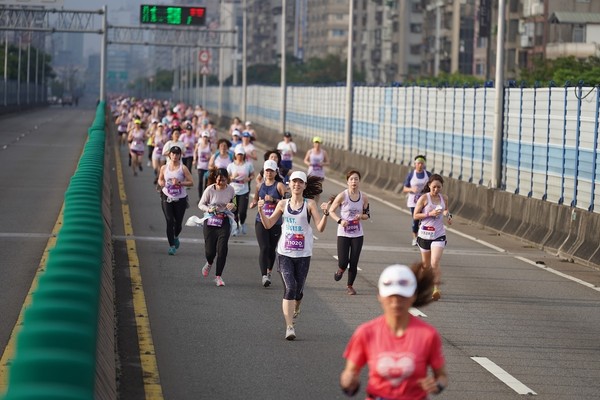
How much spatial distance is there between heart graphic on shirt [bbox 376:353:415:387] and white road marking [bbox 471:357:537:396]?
5122 millimetres

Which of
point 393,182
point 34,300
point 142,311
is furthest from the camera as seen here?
point 393,182

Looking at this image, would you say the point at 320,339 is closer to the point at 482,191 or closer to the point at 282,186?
the point at 282,186

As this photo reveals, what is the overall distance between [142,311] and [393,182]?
25723 millimetres

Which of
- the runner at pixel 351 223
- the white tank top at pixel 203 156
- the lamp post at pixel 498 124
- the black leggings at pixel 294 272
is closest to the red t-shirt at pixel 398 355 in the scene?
the black leggings at pixel 294 272

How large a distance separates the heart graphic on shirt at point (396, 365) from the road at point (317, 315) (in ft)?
14.8

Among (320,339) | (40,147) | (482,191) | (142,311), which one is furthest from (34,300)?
(40,147)

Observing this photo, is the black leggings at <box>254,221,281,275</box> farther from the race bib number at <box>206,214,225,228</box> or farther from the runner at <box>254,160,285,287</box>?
the race bib number at <box>206,214,225,228</box>

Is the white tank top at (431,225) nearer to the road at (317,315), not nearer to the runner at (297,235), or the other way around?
the road at (317,315)

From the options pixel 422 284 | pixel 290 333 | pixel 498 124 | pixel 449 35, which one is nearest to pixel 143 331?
pixel 290 333

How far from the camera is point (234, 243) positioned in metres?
25.8

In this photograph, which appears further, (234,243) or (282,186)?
(234,243)

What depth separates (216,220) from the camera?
20.0 metres

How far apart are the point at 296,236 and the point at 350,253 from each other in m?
3.53

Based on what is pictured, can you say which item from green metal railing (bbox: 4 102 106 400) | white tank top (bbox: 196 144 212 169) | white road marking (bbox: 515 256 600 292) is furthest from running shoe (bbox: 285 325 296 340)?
white tank top (bbox: 196 144 212 169)
